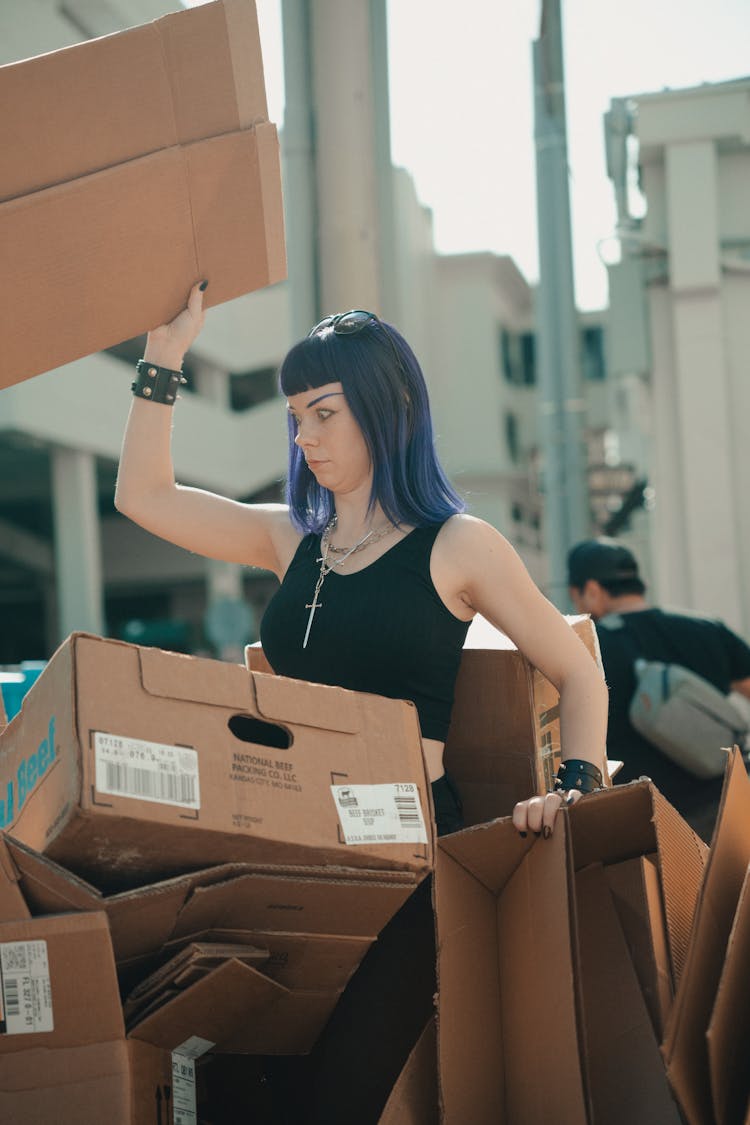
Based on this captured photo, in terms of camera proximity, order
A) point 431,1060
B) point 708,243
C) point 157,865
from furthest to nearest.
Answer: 1. point 708,243
2. point 431,1060
3. point 157,865

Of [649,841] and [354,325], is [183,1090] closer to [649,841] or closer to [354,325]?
[649,841]

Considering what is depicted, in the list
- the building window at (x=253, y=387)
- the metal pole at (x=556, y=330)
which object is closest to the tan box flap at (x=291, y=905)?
the metal pole at (x=556, y=330)

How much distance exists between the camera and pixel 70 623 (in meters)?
26.2

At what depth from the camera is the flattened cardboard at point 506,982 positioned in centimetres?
210

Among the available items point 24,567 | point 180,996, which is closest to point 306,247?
point 180,996

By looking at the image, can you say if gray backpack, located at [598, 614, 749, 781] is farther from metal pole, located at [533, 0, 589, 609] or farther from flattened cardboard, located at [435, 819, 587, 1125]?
metal pole, located at [533, 0, 589, 609]

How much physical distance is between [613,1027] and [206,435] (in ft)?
93.9

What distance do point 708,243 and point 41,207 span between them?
9138 mm

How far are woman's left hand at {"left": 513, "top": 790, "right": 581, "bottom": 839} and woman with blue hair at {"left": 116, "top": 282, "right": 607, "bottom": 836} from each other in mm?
128

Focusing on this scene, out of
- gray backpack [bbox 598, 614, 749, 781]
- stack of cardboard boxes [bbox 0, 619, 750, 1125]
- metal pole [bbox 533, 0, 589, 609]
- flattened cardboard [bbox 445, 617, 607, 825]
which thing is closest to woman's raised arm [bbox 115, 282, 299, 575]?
flattened cardboard [bbox 445, 617, 607, 825]

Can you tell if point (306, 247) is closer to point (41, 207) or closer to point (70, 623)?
point (41, 207)

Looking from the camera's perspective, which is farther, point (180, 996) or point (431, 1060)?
point (431, 1060)

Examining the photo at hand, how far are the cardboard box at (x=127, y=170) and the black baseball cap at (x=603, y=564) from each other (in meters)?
2.55

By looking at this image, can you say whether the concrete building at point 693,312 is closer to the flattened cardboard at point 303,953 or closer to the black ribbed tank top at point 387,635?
the black ribbed tank top at point 387,635
